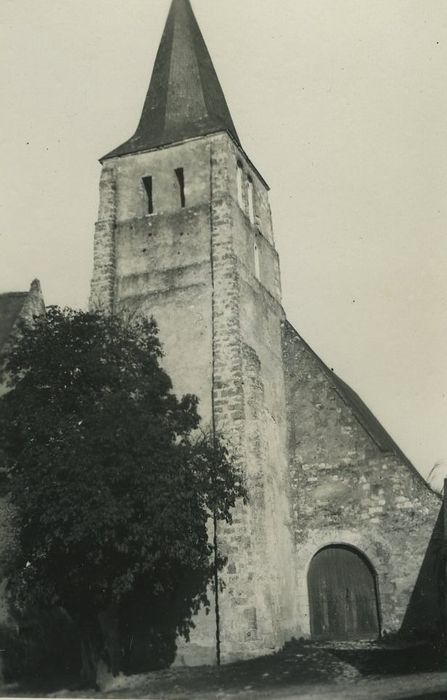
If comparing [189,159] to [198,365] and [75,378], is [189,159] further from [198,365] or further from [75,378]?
[75,378]

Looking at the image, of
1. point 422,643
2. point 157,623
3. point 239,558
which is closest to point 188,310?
point 239,558

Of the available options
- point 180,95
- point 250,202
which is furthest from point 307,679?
point 180,95

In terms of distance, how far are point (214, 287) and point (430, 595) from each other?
29.7ft

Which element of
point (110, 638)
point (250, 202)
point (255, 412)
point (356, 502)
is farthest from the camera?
point (250, 202)

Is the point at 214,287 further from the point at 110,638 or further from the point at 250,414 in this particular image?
the point at 110,638

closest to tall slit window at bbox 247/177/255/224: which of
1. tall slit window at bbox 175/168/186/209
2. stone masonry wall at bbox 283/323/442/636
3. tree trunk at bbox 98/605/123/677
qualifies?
Result: tall slit window at bbox 175/168/186/209

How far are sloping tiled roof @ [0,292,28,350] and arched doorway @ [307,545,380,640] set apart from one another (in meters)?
9.68

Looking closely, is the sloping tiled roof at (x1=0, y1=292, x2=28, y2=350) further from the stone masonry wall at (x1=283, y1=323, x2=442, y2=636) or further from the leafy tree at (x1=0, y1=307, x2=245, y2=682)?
the stone masonry wall at (x1=283, y1=323, x2=442, y2=636)

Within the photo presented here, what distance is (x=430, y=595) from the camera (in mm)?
17031

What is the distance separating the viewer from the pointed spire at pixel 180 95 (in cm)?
2069

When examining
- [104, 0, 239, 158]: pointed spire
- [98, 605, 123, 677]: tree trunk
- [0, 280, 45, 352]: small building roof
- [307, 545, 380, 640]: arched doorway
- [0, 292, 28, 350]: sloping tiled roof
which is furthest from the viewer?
[104, 0, 239, 158]: pointed spire

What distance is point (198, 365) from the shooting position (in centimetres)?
1752

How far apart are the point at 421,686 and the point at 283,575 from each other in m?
5.85

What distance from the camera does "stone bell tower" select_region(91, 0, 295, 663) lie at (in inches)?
619
